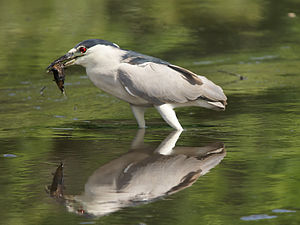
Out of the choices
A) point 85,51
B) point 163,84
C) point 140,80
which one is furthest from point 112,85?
point 163,84

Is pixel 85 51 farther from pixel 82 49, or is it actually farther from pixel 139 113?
pixel 139 113

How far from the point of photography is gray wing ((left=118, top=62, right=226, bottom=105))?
362 inches

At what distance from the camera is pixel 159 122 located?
10.3m

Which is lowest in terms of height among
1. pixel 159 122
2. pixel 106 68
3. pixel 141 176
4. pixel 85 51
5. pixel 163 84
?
pixel 159 122

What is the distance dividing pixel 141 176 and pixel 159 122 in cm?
275

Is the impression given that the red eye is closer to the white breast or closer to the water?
the white breast

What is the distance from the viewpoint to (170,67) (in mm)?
9586

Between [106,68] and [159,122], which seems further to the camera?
[159,122]

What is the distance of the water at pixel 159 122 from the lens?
667 cm

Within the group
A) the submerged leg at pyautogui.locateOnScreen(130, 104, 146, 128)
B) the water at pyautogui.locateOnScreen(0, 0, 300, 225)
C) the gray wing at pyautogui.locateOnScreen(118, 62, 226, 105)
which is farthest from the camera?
the submerged leg at pyautogui.locateOnScreen(130, 104, 146, 128)

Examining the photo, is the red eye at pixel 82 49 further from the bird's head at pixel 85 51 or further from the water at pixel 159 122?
the water at pixel 159 122

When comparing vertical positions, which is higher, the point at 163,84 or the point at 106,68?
the point at 106,68

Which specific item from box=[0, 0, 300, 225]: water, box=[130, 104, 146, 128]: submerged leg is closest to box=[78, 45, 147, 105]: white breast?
box=[130, 104, 146, 128]: submerged leg

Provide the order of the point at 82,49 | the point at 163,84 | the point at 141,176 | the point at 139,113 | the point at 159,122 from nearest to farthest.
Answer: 1. the point at 141,176
2. the point at 82,49
3. the point at 163,84
4. the point at 139,113
5. the point at 159,122
